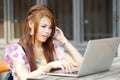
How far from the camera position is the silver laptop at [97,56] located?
2.09 meters

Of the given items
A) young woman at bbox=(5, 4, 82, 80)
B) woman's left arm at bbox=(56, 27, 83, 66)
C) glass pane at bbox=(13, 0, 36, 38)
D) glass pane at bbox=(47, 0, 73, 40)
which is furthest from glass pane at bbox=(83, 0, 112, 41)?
young woman at bbox=(5, 4, 82, 80)

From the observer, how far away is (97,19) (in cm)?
491

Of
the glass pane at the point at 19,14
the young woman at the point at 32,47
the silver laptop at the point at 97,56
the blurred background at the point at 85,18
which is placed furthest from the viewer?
the glass pane at the point at 19,14

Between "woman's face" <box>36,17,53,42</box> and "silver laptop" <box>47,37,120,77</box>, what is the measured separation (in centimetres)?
37

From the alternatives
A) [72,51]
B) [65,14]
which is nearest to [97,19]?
[65,14]

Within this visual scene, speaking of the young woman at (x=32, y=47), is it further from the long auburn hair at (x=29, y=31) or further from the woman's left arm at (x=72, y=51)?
the woman's left arm at (x=72, y=51)

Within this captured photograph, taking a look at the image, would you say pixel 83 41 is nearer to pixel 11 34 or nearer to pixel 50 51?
pixel 11 34

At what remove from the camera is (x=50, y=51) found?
2773 millimetres

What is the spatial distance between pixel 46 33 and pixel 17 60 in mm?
262

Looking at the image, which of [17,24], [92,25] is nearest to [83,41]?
[92,25]

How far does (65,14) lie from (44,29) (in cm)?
269

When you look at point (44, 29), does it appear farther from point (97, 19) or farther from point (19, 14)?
point (19, 14)

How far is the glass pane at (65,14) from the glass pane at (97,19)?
9.2 inches

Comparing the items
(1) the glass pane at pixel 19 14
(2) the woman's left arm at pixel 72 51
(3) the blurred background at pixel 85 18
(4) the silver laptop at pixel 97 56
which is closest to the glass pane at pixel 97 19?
(3) the blurred background at pixel 85 18
